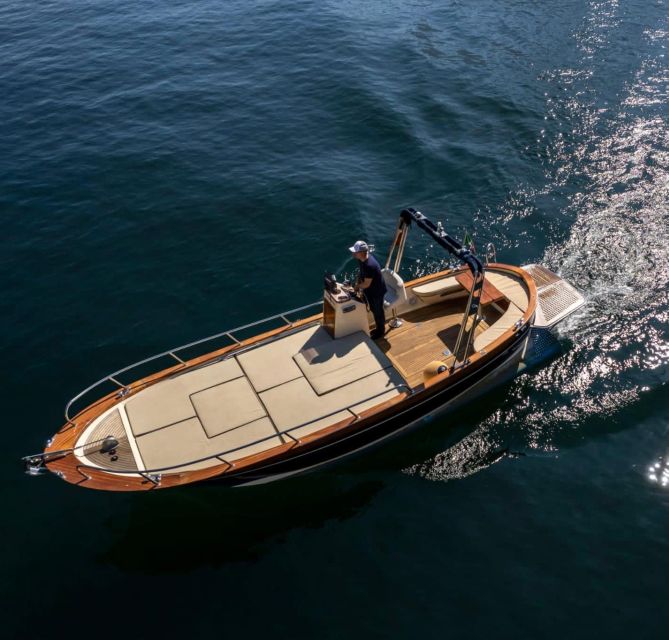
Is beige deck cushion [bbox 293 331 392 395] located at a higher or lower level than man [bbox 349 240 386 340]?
lower

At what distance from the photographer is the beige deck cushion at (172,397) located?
14.7 metres

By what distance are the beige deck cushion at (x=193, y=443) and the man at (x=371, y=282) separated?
477 centimetres

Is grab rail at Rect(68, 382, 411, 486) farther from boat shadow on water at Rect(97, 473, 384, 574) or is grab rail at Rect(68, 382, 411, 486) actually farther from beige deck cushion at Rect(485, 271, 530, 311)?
beige deck cushion at Rect(485, 271, 530, 311)

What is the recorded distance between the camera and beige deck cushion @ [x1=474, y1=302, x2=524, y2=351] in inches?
672

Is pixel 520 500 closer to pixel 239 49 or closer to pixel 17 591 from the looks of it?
pixel 17 591

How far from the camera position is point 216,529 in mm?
15195

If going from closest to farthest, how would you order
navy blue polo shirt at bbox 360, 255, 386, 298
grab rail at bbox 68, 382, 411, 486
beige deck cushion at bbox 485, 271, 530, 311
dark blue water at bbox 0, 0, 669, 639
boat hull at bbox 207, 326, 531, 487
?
grab rail at bbox 68, 382, 411, 486
dark blue water at bbox 0, 0, 669, 639
boat hull at bbox 207, 326, 531, 487
navy blue polo shirt at bbox 360, 255, 386, 298
beige deck cushion at bbox 485, 271, 530, 311

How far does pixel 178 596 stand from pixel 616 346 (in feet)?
51.9

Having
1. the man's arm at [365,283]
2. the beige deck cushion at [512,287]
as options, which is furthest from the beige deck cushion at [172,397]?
the beige deck cushion at [512,287]

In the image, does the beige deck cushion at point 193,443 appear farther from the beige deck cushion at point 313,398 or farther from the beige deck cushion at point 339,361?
the beige deck cushion at point 339,361

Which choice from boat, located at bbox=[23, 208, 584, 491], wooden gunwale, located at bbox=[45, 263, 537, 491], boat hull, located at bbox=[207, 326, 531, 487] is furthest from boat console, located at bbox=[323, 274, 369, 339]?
boat hull, located at bbox=[207, 326, 531, 487]

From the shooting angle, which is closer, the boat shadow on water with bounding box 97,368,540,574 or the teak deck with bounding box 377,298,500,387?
the boat shadow on water with bounding box 97,368,540,574

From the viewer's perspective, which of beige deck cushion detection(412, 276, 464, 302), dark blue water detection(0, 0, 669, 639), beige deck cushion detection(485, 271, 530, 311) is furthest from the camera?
beige deck cushion detection(412, 276, 464, 302)

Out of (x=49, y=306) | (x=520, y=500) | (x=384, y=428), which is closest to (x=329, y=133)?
(x=49, y=306)
